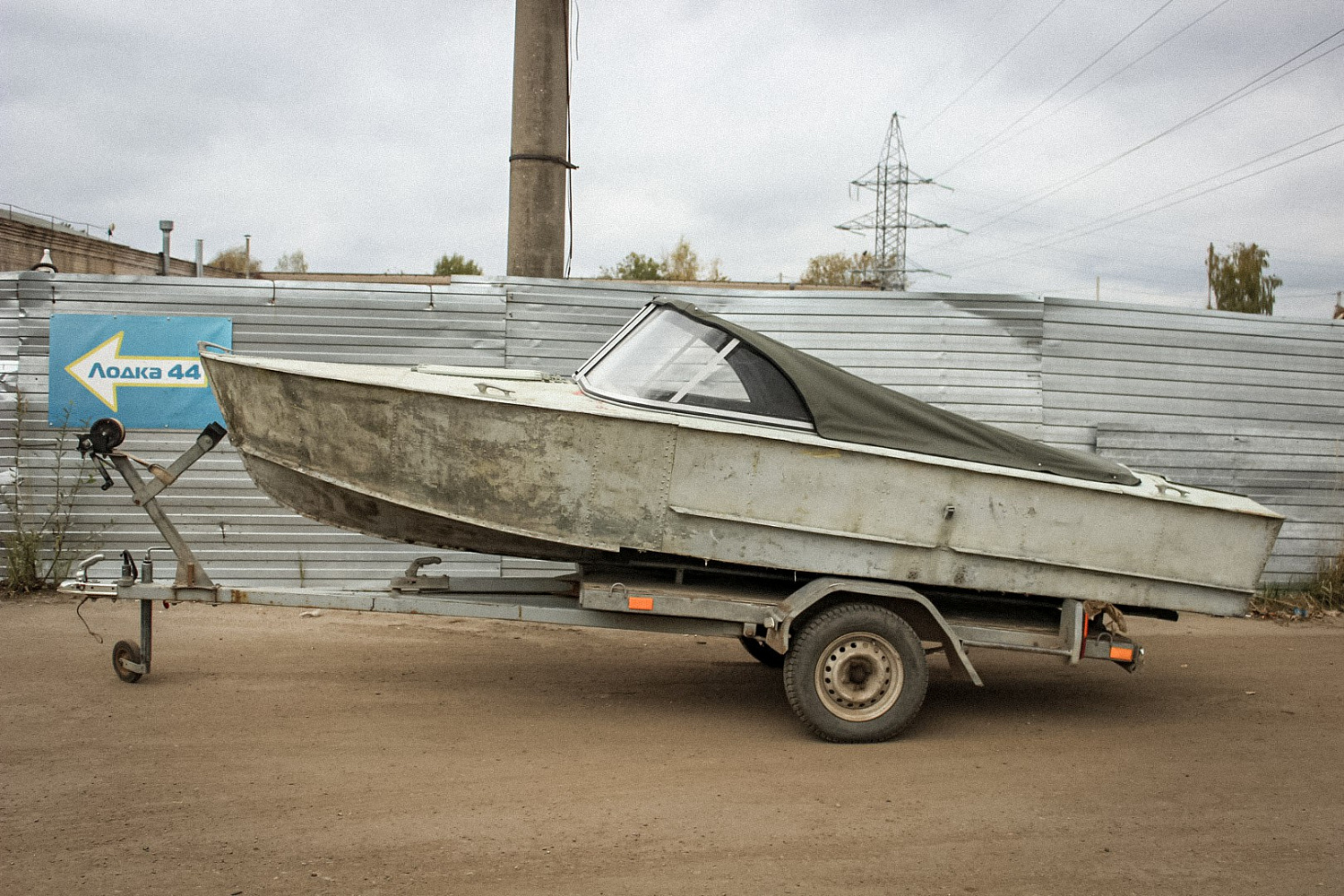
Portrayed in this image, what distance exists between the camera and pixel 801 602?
492cm

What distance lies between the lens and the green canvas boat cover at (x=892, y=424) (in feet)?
16.4

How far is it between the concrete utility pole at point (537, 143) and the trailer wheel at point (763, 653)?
15.5ft

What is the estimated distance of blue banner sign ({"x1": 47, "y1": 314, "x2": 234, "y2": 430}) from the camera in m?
8.14

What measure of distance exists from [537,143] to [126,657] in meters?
6.15

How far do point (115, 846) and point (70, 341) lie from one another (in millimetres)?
5997

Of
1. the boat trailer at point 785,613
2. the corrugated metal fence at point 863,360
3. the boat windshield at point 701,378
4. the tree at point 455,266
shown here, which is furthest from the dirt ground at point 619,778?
the tree at point 455,266

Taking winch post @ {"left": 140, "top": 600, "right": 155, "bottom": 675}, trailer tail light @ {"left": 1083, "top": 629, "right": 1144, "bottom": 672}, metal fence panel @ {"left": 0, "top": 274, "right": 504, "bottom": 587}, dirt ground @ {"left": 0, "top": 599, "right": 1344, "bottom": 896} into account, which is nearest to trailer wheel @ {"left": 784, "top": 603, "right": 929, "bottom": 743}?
dirt ground @ {"left": 0, "top": 599, "right": 1344, "bottom": 896}

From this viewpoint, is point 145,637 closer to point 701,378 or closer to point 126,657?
point 126,657

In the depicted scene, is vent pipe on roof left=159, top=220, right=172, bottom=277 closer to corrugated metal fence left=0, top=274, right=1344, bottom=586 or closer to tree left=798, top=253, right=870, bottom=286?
corrugated metal fence left=0, top=274, right=1344, bottom=586

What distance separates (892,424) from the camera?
5.07 meters

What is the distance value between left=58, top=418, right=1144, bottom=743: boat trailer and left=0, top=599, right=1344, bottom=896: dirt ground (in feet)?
0.96

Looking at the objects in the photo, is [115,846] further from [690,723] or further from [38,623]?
[38,623]

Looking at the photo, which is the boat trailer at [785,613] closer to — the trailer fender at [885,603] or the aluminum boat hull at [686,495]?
the trailer fender at [885,603]

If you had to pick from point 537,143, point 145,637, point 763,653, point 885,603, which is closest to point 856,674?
point 885,603
